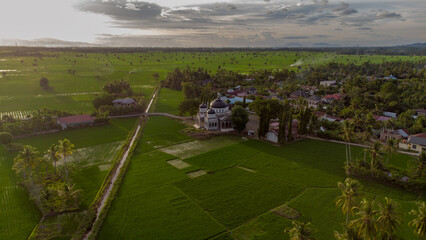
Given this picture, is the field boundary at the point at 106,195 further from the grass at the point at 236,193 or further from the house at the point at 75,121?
the house at the point at 75,121

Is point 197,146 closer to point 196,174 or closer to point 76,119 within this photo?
point 196,174

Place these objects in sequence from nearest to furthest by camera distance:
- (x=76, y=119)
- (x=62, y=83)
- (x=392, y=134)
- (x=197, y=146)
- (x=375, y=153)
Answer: (x=375, y=153), (x=197, y=146), (x=392, y=134), (x=76, y=119), (x=62, y=83)

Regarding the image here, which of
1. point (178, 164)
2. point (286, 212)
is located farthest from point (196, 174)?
point (286, 212)

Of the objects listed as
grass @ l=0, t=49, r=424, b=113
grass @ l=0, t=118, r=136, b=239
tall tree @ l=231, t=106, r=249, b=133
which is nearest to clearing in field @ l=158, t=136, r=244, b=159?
tall tree @ l=231, t=106, r=249, b=133

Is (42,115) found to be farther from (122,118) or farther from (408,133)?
(408,133)

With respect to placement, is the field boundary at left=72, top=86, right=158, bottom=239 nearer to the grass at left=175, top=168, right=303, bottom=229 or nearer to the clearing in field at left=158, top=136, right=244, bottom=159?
the clearing in field at left=158, top=136, right=244, bottom=159

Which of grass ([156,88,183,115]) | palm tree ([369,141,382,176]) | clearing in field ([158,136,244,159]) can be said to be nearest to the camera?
palm tree ([369,141,382,176])
